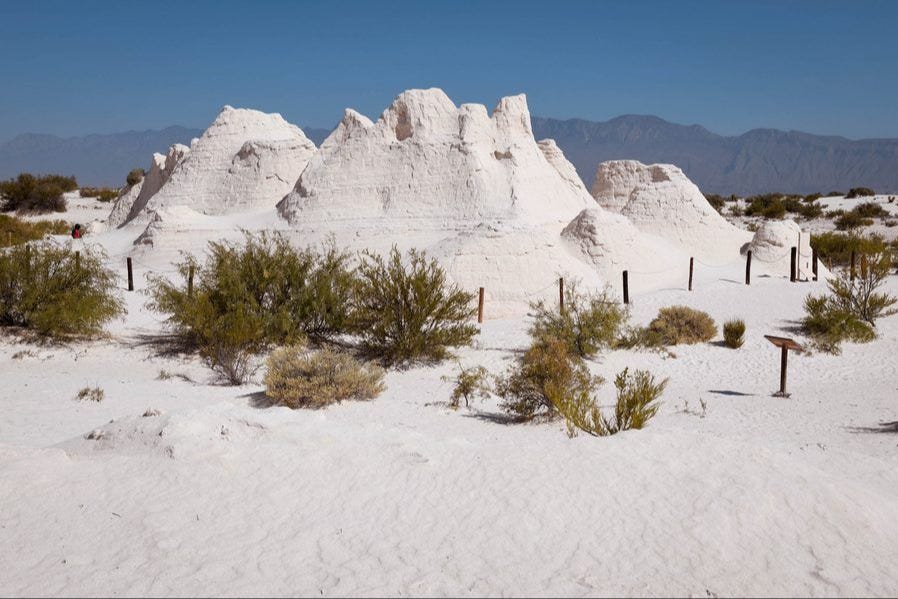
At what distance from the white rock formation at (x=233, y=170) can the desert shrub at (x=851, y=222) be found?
99.2ft

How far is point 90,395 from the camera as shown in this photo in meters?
10.5

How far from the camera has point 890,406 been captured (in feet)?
35.3

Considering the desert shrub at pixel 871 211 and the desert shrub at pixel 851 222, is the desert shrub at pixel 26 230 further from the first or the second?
the desert shrub at pixel 871 211

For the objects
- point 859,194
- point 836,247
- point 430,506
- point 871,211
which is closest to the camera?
point 430,506

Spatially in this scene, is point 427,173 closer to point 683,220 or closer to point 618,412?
point 683,220

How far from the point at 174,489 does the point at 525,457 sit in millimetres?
3393

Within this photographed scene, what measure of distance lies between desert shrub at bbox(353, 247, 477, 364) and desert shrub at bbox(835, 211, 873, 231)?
110 feet

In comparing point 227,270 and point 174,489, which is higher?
point 227,270

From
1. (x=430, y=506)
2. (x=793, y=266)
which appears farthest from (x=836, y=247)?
(x=430, y=506)

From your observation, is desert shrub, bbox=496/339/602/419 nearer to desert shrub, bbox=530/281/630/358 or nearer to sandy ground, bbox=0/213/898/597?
sandy ground, bbox=0/213/898/597

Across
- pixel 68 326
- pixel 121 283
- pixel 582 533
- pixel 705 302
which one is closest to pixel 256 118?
pixel 121 283

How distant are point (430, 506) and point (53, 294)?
11410mm

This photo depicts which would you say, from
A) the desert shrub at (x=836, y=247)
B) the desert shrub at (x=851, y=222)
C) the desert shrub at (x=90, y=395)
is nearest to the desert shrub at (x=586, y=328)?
the desert shrub at (x=90, y=395)

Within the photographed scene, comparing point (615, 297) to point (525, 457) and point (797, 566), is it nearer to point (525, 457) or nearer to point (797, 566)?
point (525, 457)
